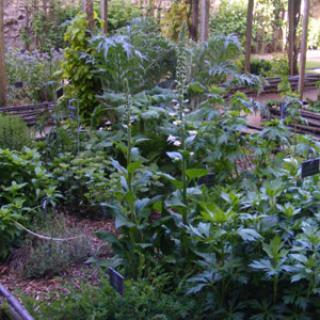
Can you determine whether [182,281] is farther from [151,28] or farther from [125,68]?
Result: [151,28]

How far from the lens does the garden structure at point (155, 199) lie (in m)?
3.08

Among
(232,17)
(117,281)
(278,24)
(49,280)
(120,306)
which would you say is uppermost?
(232,17)

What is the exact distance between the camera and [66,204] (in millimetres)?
5129

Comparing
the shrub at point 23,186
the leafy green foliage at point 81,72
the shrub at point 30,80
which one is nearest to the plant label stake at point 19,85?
the shrub at point 30,80

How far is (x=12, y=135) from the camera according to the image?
565 centimetres

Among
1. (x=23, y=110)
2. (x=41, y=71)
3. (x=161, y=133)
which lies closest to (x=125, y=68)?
(x=161, y=133)

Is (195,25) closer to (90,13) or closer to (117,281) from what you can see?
(90,13)

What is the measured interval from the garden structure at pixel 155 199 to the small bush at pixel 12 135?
0.05 feet

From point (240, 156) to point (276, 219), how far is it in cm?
154

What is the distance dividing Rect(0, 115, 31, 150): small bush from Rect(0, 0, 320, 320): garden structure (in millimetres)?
14

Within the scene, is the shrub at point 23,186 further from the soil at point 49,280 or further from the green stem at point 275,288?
the green stem at point 275,288

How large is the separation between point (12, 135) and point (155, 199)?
255cm

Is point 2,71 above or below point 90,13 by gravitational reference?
below

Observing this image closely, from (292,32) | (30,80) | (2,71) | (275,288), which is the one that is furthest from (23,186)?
(292,32)
